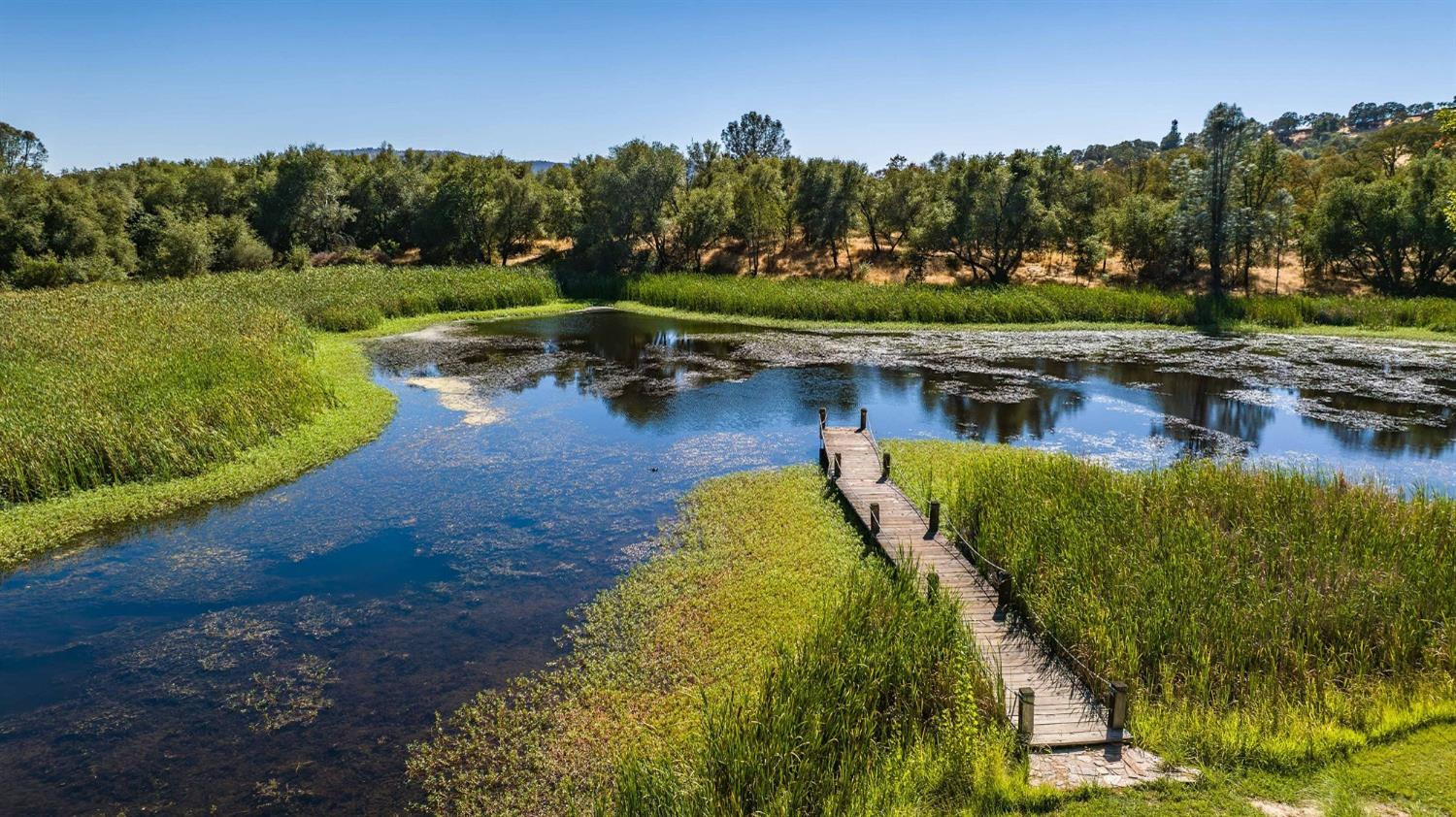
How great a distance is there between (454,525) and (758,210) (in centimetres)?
4859

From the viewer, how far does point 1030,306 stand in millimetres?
49031

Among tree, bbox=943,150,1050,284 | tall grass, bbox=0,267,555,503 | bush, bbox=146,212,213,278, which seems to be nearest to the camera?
tall grass, bbox=0,267,555,503

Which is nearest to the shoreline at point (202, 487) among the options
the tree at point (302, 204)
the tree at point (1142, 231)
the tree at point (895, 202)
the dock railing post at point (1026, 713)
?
the dock railing post at point (1026, 713)

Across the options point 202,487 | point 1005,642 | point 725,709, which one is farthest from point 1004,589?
point 202,487

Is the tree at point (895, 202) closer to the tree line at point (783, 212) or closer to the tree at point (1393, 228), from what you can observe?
the tree line at point (783, 212)

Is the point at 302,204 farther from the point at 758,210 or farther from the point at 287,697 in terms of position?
the point at 287,697

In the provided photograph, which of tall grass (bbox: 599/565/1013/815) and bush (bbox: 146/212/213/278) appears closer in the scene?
tall grass (bbox: 599/565/1013/815)

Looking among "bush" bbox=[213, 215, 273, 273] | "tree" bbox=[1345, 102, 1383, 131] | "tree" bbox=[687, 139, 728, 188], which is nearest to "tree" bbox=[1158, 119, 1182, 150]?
"tree" bbox=[1345, 102, 1383, 131]

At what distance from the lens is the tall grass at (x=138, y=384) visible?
1892 centimetres

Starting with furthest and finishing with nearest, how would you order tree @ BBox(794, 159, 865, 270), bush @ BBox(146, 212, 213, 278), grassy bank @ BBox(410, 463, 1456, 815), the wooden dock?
tree @ BBox(794, 159, 865, 270)
bush @ BBox(146, 212, 213, 278)
the wooden dock
grassy bank @ BBox(410, 463, 1456, 815)

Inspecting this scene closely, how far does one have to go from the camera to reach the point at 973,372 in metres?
35.5

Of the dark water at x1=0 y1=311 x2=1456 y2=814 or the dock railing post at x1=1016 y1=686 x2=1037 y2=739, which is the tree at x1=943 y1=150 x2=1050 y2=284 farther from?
the dock railing post at x1=1016 y1=686 x2=1037 y2=739

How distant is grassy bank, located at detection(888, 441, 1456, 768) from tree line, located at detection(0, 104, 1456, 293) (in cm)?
4155

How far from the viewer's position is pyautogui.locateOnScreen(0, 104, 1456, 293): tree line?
162 ft
